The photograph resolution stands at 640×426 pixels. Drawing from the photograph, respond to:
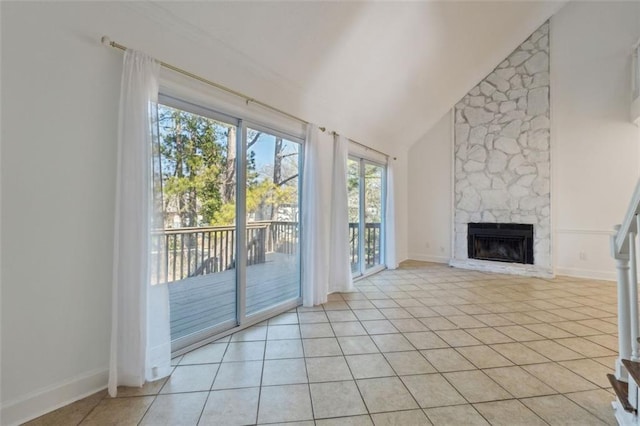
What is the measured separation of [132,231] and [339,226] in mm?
2589

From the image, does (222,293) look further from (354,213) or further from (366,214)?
(366,214)

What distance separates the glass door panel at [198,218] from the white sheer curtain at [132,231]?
1.14 ft

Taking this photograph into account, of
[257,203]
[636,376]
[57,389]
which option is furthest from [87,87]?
[636,376]

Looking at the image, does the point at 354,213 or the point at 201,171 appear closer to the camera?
the point at 201,171

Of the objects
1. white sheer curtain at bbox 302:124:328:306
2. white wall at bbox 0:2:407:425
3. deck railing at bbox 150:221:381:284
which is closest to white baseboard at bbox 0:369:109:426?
white wall at bbox 0:2:407:425

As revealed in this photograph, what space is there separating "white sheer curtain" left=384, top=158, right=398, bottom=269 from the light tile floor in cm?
202

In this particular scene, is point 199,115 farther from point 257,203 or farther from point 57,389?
point 57,389

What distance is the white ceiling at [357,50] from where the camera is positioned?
2389 mm

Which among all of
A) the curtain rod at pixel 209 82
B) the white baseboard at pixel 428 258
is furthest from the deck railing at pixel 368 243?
the curtain rod at pixel 209 82

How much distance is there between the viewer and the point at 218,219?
2695 mm

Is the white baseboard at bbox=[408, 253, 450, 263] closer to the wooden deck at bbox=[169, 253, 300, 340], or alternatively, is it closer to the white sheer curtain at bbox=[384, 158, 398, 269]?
the white sheer curtain at bbox=[384, 158, 398, 269]

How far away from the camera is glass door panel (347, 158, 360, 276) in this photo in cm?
484

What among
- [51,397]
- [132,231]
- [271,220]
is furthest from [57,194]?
[271,220]

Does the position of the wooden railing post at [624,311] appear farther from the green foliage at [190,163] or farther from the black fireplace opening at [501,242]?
the black fireplace opening at [501,242]
